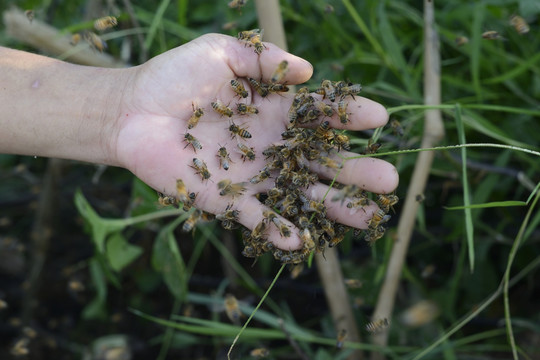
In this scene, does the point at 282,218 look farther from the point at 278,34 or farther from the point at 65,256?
the point at 65,256

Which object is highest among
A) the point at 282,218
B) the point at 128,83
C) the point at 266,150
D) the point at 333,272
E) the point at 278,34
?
the point at 278,34

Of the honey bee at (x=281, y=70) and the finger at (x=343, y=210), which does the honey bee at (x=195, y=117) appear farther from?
the finger at (x=343, y=210)

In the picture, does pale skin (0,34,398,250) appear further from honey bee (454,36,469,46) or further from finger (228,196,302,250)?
honey bee (454,36,469,46)

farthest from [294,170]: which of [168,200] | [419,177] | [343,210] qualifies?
[419,177]

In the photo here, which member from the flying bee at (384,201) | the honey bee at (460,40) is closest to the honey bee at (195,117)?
the flying bee at (384,201)

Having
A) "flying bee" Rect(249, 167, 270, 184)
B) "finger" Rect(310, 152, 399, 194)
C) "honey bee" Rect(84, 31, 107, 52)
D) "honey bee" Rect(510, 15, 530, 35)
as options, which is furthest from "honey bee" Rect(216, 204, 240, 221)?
"honey bee" Rect(510, 15, 530, 35)

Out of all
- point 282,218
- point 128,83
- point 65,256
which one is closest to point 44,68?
point 128,83

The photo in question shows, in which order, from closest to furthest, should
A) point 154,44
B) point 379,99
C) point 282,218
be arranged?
point 282,218
point 379,99
point 154,44
